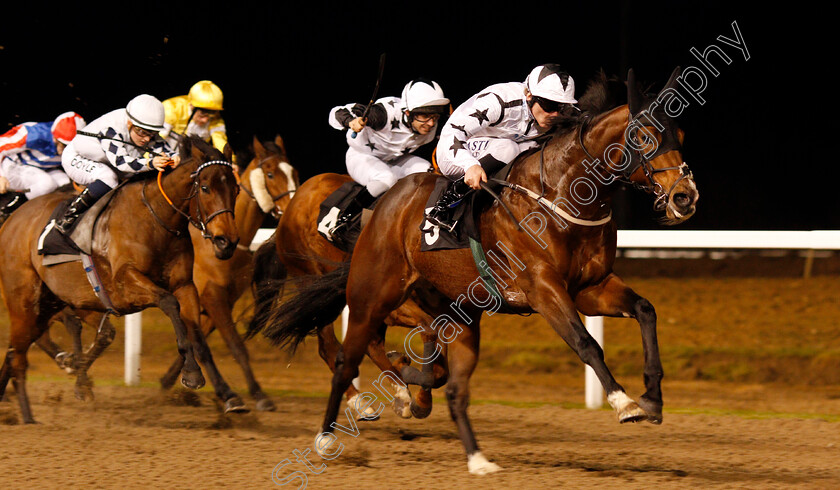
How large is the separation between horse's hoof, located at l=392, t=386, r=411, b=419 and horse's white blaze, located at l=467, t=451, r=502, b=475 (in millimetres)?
987

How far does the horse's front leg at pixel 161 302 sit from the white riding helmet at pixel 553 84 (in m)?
2.44

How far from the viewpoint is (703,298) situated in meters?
9.75

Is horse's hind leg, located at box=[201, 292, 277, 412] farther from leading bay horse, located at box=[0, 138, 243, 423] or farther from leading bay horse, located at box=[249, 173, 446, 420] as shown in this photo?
leading bay horse, located at box=[0, 138, 243, 423]

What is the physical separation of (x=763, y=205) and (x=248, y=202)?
795 centimetres

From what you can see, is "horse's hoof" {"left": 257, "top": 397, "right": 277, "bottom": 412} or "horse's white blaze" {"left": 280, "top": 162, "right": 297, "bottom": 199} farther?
"horse's white blaze" {"left": 280, "top": 162, "right": 297, "bottom": 199}

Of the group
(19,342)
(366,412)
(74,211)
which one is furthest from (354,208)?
(19,342)

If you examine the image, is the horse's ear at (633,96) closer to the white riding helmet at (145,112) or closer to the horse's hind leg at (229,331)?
the white riding helmet at (145,112)

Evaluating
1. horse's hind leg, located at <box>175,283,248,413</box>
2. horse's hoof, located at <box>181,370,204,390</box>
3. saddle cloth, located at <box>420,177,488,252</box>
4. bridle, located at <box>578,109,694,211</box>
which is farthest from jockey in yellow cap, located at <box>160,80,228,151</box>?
bridle, located at <box>578,109,694,211</box>

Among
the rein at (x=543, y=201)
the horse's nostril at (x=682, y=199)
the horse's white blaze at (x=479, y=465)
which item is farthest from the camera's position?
the horse's white blaze at (x=479, y=465)

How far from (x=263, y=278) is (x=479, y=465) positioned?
277cm

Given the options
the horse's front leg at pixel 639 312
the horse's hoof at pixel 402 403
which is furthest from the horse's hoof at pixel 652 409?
the horse's hoof at pixel 402 403

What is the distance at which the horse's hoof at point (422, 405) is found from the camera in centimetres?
525

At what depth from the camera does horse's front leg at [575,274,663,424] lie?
372cm

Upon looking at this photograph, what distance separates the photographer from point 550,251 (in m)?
4.04
